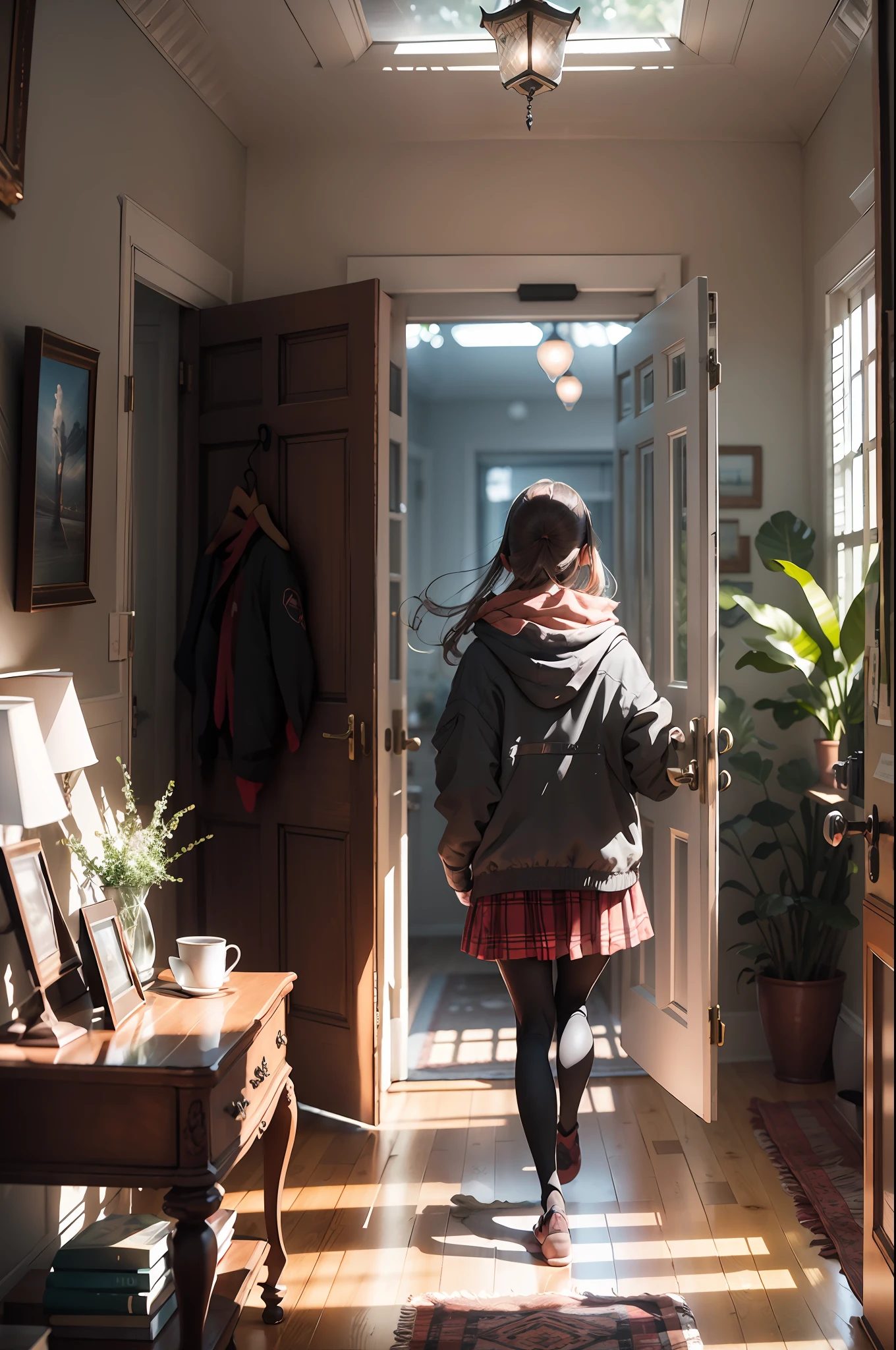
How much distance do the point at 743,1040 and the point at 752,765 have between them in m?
0.94

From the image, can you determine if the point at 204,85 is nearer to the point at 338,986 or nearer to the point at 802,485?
the point at 802,485

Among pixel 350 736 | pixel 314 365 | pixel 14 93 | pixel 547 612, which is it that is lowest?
pixel 350 736

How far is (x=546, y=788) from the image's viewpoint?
95.8 inches

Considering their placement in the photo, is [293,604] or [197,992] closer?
[197,992]

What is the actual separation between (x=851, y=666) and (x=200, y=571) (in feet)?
6.35

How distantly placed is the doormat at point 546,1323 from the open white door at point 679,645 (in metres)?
0.67

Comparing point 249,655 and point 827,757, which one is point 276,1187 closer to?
point 249,655

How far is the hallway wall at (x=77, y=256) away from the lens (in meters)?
2.18

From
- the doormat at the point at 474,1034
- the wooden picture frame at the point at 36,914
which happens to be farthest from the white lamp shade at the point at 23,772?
the doormat at the point at 474,1034

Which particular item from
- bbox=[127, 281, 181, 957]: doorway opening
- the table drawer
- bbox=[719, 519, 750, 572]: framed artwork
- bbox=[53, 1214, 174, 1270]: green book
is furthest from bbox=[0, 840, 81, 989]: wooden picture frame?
bbox=[719, 519, 750, 572]: framed artwork

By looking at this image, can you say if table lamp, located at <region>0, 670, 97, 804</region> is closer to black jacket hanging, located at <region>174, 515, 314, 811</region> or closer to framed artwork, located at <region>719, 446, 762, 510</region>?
black jacket hanging, located at <region>174, 515, 314, 811</region>

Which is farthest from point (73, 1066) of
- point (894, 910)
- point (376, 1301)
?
point (894, 910)

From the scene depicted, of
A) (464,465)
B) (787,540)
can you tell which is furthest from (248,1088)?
(464,465)

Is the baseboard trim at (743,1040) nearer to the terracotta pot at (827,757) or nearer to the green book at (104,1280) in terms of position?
the terracotta pot at (827,757)
